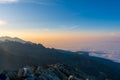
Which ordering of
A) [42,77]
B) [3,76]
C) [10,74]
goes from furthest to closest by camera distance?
[42,77] < [10,74] < [3,76]

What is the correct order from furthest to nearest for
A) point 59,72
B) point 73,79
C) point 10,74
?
point 59,72
point 73,79
point 10,74

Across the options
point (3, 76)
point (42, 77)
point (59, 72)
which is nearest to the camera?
point (3, 76)

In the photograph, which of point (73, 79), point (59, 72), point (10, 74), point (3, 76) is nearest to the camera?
point (3, 76)

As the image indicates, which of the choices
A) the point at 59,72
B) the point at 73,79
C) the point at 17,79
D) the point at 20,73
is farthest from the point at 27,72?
the point at 59,72

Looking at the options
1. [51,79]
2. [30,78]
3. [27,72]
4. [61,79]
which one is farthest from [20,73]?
Result: [61,79]

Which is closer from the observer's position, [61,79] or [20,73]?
[20,73]

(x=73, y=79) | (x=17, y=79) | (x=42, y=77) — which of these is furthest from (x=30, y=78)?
(x=73, y=79)

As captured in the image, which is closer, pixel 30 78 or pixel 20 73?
pixel 30 78

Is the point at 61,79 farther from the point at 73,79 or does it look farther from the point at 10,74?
the point at 10,74

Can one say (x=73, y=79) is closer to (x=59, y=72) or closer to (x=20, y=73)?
(x=59, y=72)
